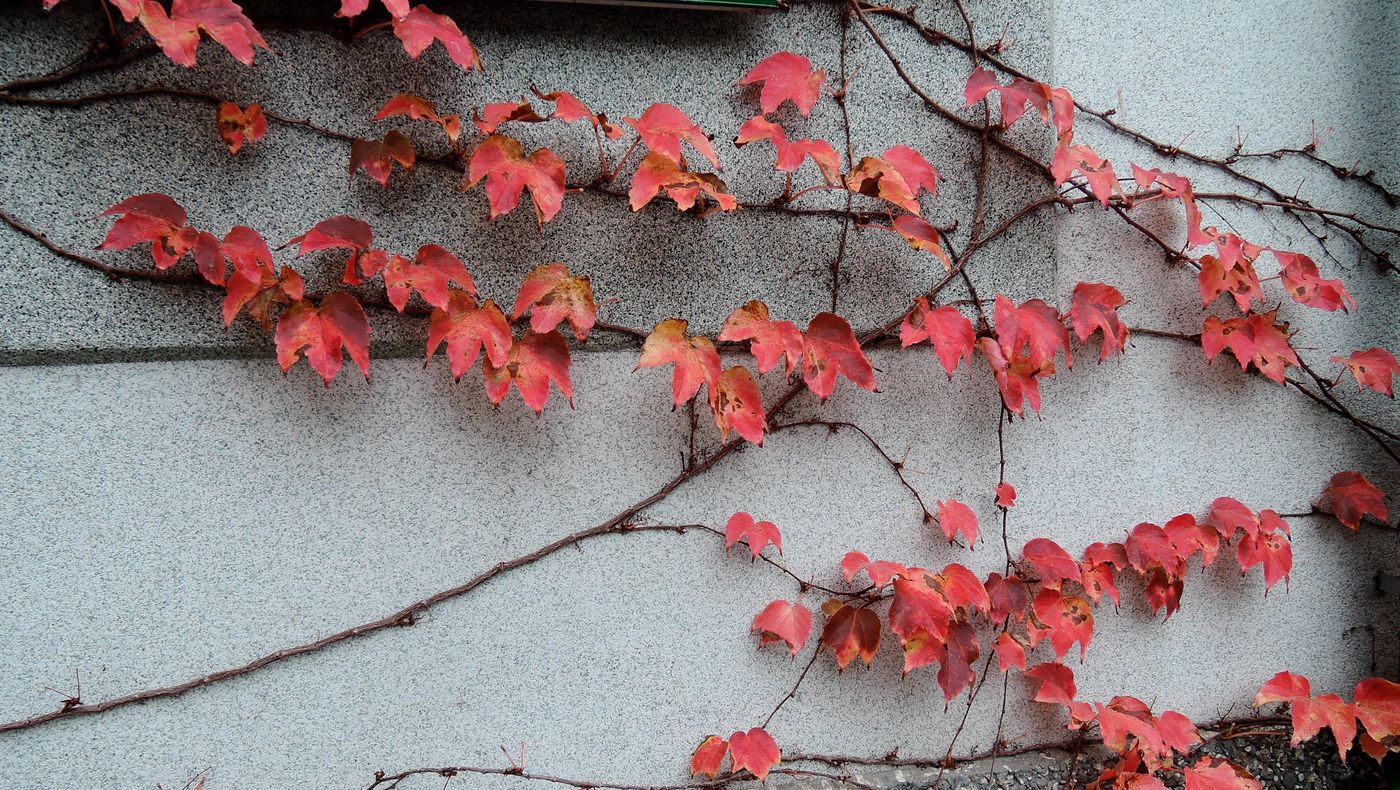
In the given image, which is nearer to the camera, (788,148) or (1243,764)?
(788,148)

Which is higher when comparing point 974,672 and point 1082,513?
point 1082,513

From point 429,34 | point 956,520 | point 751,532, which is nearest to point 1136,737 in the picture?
point 956,520

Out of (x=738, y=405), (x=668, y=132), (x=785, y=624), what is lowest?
(x=785, y=624)

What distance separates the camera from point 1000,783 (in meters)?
1.81

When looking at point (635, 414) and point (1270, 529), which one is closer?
point (635, 414)

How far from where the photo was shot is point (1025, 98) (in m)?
1.63

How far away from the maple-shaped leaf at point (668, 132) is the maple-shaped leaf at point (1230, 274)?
124cm

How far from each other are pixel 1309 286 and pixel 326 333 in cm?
219

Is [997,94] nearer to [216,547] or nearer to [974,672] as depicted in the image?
[974,672]

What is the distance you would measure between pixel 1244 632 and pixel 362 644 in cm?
214

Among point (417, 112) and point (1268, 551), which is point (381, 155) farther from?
point (1268, 551)

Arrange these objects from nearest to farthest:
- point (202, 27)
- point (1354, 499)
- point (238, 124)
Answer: point (202, 27)
point (238, 124)
point (1354, 499)

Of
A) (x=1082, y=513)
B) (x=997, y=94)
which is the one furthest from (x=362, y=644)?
(x=997, y=94)

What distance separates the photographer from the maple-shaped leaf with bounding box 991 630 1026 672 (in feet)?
5.71
